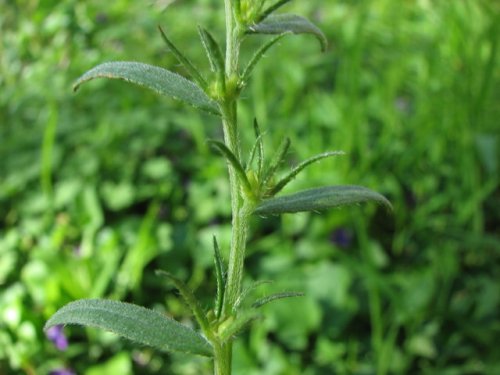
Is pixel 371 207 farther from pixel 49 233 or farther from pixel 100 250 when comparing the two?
pixel 49 233

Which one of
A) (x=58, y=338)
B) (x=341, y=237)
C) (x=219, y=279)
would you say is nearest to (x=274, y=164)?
(x=219, y=279)

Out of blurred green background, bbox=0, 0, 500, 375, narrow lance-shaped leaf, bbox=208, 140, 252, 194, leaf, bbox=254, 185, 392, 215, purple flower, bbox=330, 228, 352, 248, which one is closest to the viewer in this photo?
narrow lance-shaped leaf, bbox=208, 140, 252, 194

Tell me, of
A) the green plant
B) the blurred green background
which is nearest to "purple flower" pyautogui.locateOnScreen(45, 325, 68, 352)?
the blurred green background

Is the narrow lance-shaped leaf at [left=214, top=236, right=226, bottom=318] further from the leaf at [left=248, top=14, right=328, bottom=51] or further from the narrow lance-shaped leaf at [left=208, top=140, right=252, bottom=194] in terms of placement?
the leaf at [left=248, top=14, right=328, bottom=51]

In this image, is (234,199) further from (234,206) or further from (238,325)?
(238,325)

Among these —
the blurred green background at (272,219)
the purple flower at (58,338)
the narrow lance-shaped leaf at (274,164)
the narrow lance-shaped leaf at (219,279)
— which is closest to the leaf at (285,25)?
the narrow lance-shaped leaf at (274,164)

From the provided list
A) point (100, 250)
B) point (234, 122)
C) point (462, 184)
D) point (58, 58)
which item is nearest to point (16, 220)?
point (100, 250)
